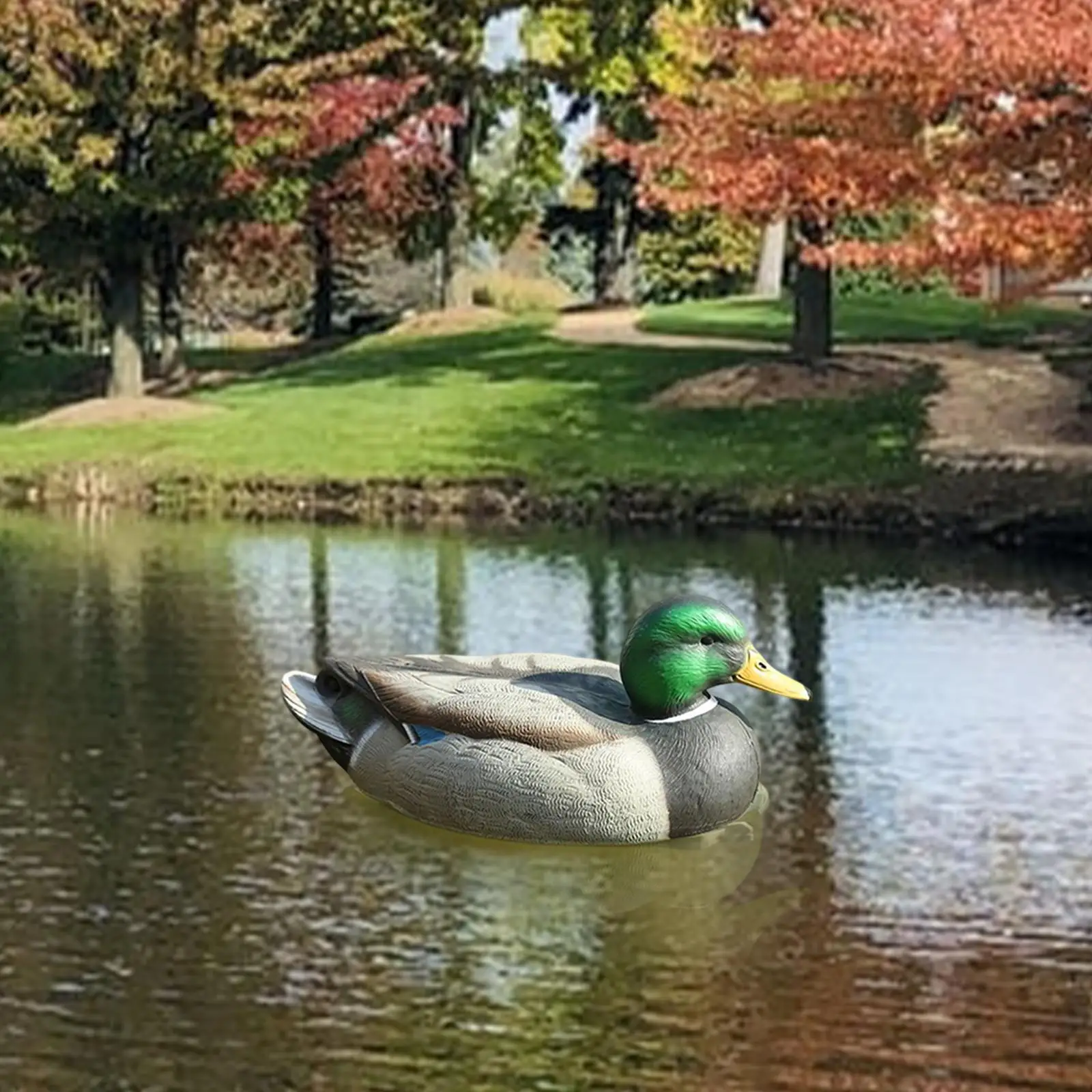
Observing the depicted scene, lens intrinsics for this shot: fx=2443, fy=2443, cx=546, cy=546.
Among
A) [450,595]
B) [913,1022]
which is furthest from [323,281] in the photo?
[913,1022]

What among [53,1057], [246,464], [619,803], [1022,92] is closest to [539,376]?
[246,464]

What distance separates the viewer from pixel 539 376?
35000 millimetres

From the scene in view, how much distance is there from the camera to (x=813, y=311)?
107 ft

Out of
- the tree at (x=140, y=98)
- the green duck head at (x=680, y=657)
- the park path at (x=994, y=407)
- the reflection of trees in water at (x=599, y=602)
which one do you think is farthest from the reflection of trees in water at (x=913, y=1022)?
the tree at (x=140, y=98)

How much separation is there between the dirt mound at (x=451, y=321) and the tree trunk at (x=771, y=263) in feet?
21.5

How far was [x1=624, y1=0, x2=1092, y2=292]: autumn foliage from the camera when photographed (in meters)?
21.8

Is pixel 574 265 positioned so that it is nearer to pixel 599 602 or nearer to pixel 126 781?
pixel 599 602

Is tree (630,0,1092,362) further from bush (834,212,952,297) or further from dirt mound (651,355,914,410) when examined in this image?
bush (834,212,952,297)

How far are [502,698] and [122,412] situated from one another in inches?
951

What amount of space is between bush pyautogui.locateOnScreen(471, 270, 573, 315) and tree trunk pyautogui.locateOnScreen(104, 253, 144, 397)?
10057 millimetres

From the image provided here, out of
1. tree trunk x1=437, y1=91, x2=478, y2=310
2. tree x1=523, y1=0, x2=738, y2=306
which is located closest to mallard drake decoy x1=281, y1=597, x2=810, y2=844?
tree x1=523, y1=0, x2=738, y2=306

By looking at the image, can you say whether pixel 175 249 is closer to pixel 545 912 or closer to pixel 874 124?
pixel 874 124

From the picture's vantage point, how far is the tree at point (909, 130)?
21844 millimetres

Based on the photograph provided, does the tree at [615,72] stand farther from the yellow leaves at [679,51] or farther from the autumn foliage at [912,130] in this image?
the autumn foliage at [912,130]
